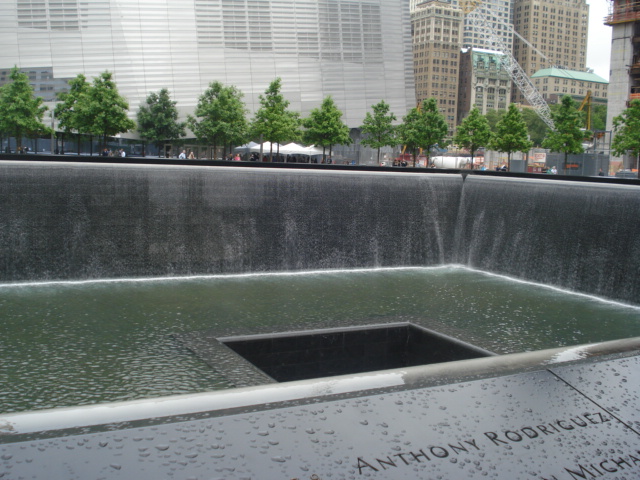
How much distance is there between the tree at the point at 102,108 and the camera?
3375 cm

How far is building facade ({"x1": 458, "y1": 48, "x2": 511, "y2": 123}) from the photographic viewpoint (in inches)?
4860

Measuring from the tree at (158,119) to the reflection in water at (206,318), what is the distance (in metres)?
30.3

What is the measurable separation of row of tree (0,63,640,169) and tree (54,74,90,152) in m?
0.05

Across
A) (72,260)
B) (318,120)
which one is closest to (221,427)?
(72,260)

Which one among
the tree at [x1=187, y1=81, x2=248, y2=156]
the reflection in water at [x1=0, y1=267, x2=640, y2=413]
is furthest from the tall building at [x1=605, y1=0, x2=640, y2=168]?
the reflection in water at [x1=0, y1=267, x2=640, y2=413]

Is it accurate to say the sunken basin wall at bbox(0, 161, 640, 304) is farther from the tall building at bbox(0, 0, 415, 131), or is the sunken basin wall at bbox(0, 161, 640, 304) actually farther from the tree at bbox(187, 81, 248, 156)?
the tall building at bbox(0, 0, 415, 131)

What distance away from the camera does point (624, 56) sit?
139ft

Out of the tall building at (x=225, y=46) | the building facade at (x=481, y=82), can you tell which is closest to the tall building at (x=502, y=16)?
the building facade at (x=481, y=82)

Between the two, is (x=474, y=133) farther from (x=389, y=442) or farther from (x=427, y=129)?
(x=389, y=442)

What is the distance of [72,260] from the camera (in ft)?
39.2

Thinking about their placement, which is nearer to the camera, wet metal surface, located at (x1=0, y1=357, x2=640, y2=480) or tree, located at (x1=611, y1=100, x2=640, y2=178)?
wet metal surface, located at (x1=0, y1=357, x2=640, y2=480)

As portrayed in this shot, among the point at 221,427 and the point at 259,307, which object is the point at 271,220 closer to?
the point at 259,307

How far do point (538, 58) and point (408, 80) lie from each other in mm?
110733

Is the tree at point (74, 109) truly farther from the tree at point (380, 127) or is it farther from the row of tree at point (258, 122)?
the tree at point (380, 127)
